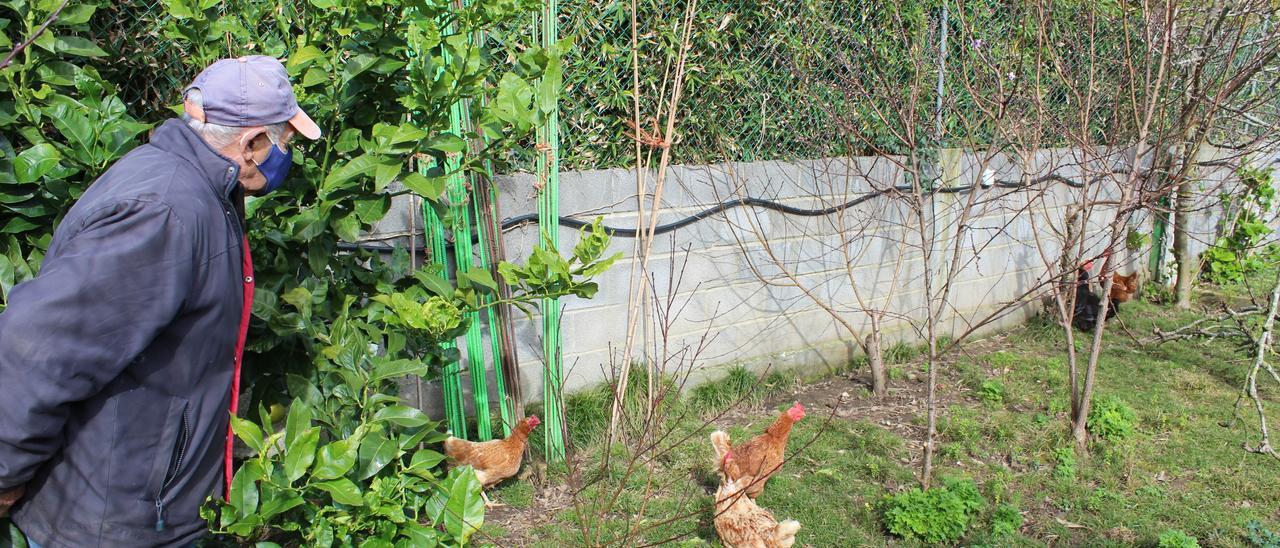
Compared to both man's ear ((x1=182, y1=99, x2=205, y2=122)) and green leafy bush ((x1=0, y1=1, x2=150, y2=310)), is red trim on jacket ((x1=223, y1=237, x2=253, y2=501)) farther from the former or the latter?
green leafy bush ((x1=0, y1=1, x2=150, y2=310))

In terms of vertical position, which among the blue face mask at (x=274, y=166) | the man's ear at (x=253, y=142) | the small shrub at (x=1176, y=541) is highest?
the man's ear at (x=253, y=142)

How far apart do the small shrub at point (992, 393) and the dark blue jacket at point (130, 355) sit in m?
4.45

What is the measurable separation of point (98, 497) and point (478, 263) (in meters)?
2.24

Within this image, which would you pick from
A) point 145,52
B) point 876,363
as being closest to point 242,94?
point 145,52

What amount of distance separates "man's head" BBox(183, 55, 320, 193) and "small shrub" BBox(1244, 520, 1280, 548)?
12.5 ft

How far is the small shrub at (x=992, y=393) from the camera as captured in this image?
531 cm

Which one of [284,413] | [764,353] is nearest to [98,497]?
[284,413]

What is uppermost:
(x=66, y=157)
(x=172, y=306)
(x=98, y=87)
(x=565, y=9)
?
(x=565, y=9)

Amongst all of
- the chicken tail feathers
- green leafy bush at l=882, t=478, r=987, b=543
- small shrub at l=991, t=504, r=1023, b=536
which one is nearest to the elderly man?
the chicken tail feathers

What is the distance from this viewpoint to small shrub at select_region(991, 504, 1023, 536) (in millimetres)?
3627

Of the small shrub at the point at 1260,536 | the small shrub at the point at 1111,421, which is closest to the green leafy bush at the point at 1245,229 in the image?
the small shrub at the point at 1111,421

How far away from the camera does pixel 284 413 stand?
99.4 inches

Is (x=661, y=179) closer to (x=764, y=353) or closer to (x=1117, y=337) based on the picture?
(x=764, y=353)

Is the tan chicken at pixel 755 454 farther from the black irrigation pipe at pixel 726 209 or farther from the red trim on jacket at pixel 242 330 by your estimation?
the red trim on jacket at pixel 242 330
